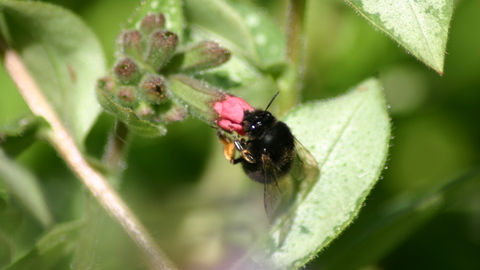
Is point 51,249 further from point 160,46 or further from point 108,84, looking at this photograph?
point 160,46

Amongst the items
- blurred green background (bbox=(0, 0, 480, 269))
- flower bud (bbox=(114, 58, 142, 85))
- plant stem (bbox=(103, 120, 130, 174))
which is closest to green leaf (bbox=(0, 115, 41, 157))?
plant stem (bbox=(103, 120, 130, 174))

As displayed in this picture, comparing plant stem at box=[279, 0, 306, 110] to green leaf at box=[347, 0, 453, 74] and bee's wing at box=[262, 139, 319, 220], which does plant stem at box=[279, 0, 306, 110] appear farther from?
green leaf at box=[347, 0, 453, 74]

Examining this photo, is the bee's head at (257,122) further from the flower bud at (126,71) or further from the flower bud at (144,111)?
the flower bud at (126,71)

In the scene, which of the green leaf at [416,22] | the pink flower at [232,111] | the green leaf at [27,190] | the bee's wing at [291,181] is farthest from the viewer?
the green leaf at [27,190]

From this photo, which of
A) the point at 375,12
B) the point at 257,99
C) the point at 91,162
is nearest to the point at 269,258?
the point at 91,162

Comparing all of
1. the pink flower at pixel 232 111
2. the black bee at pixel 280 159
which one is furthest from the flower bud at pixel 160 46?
the black bee at pixel 280 159

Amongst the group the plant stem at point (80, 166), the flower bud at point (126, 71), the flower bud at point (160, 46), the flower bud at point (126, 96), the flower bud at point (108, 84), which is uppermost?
the flower bud at point (160, 46)

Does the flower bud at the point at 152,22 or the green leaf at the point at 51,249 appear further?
the flower bud at the point at 152,22
